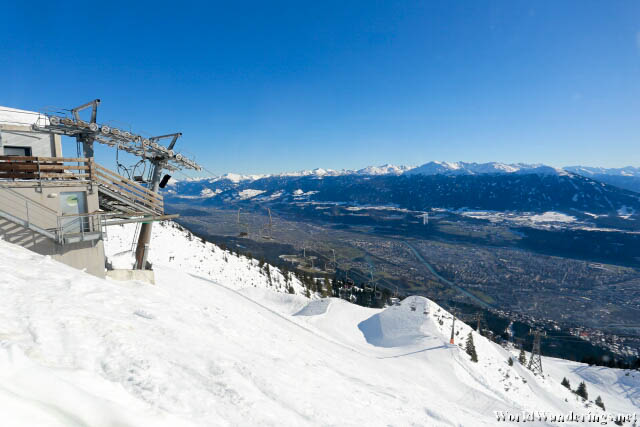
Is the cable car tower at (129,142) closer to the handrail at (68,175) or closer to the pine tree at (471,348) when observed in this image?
the handrail at (68,175)

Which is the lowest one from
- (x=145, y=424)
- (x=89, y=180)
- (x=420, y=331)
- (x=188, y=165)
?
(x=420, y=331)

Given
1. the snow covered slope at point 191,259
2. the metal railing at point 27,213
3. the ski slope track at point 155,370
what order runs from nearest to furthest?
the ski slope track at point 155,370 < the metal railing at point 27,213 < the snow covered slope at point 191,259

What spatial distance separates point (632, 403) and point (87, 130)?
62.2 metres

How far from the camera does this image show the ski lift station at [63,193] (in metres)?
10.5

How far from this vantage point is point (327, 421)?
242 inches

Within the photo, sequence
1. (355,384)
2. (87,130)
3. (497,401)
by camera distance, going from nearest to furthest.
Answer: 1. (355,384)
2. (87,130)
3. (497,401)

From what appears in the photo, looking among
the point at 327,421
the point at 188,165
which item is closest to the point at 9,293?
the point at 327,421

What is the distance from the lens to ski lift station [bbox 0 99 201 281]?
1054 centimetres

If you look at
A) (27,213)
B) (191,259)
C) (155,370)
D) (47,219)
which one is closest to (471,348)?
(155,370)

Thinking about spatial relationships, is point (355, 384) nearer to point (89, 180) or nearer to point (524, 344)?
point (89, 180)

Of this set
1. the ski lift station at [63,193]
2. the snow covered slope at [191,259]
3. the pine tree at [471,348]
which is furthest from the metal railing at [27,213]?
the pine tree at [471,348]

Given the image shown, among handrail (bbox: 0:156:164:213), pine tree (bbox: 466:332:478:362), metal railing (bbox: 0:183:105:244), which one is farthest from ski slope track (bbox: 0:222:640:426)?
pine tree (bbox: 466:332:478:362)

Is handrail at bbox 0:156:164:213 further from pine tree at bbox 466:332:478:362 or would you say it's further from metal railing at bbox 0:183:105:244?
pine tree at bbox 466:332:478:362

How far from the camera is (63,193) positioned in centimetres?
1174
